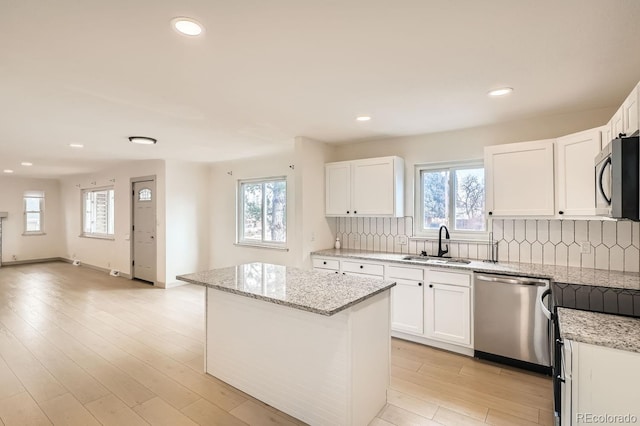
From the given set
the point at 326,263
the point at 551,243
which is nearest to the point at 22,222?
the point at 326,263

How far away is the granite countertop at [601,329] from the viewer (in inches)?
59.0

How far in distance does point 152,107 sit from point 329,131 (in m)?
1.91

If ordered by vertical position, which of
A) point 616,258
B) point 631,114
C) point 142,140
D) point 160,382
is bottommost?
point 160,382

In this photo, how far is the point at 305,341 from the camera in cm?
219

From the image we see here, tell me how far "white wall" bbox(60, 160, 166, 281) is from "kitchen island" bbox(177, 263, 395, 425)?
3992 millimetres

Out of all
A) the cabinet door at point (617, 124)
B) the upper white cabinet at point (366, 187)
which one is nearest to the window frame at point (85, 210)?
the upper white cabinet at point (366, 187)

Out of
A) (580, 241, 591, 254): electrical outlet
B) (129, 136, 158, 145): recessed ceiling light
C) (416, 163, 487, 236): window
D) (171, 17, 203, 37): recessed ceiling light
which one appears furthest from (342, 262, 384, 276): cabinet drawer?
(129, 136, 158, 145): recessed ceiling light

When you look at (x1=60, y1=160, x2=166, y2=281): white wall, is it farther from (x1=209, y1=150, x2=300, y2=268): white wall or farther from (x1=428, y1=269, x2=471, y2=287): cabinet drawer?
(x1=428, y1=269, x2=471, y2=287): cabinet drawer

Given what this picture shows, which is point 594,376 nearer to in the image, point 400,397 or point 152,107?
point 400,397

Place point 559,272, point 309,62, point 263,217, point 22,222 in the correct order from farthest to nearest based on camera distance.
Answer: point 22,222, point 263,217, point 559,272, point 309,62

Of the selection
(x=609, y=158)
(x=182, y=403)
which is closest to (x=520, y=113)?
(x=609, y=158)

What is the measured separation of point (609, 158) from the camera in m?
1.80

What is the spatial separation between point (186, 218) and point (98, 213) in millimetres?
3330
